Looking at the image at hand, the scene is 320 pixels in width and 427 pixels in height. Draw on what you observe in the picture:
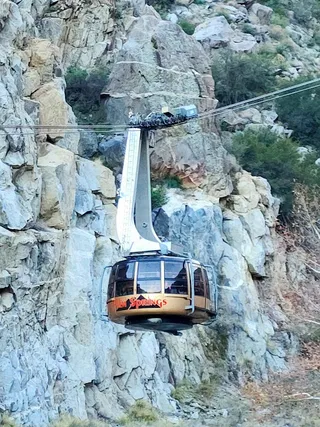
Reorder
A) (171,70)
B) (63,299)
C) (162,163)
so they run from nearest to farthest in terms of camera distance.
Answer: (63,299)
(162,163)
(171,70)

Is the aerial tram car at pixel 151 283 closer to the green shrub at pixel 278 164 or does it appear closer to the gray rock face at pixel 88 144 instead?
the gray rock face at pixel 88 144

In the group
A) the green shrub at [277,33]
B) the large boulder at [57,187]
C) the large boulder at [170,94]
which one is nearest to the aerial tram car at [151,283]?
the large boulder at [57,187]

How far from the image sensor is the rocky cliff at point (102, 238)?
24094 mm

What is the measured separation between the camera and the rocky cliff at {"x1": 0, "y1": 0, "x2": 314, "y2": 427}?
24.1 meters

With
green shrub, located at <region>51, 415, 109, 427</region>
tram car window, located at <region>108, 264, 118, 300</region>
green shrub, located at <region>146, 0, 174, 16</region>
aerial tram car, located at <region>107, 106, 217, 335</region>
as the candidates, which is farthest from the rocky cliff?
green shrub, located at <region>146, 0, 174, 16</region>

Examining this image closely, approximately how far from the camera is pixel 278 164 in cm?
4188

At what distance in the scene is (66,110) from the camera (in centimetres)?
2948

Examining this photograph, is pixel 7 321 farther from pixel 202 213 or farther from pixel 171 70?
pixel 171 70

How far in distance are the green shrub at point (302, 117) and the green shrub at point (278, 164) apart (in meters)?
6.48

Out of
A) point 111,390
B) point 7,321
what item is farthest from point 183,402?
point 7,321

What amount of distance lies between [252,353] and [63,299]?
9.30 m

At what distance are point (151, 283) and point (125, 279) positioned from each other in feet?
1.98

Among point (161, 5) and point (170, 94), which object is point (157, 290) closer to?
point (170, 94)

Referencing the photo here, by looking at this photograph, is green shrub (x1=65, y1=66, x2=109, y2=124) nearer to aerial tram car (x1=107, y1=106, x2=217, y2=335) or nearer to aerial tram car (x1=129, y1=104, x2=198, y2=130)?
aerial tram car (x1=129, y1=104, x2=198, y2=130)
